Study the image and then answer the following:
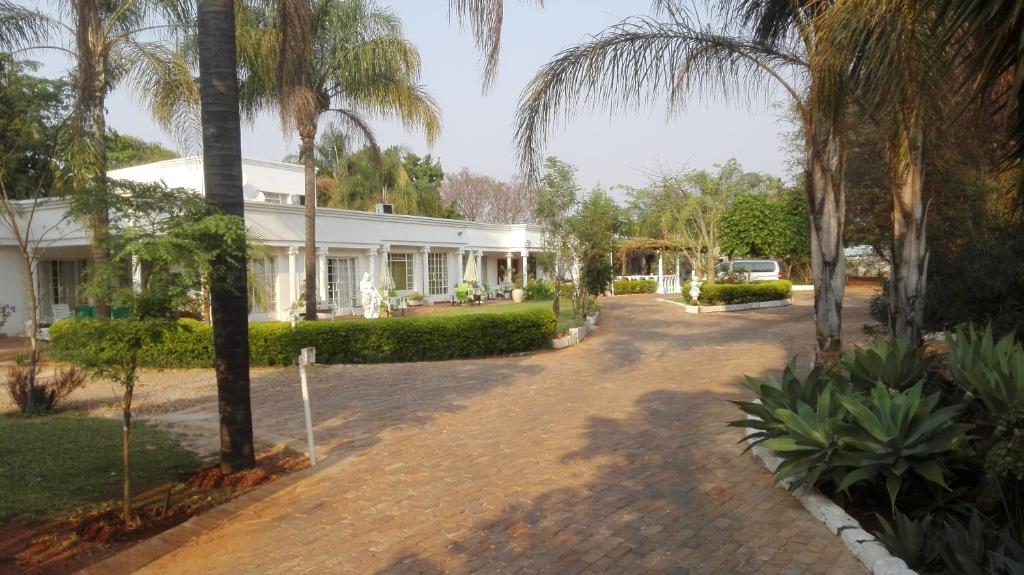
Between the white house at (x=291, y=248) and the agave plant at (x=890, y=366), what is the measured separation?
16288 millimetres

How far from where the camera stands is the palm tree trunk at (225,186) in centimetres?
644

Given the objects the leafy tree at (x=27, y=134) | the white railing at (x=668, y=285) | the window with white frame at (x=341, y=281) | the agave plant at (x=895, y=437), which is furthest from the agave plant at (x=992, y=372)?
the white railing at (x=668, y=285)

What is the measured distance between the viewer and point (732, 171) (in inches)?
1594

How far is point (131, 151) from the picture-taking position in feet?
112

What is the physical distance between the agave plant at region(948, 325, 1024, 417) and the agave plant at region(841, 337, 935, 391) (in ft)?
0.86

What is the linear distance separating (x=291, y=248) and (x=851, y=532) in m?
20.3

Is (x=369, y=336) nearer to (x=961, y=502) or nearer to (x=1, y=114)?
(x=1, y=114)

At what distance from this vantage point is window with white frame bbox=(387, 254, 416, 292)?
28828 millimetres

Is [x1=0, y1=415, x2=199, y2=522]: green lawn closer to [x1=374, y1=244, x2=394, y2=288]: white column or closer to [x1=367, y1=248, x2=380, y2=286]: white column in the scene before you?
[x1=374, y1=244, x2=394, y2=288]: white column

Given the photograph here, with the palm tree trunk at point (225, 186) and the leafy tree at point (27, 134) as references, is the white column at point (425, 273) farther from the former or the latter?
the palm tree trunk at point (225, 186)

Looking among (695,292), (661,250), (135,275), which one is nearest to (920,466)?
(135,275)

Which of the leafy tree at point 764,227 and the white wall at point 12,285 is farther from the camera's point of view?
the leafy tree at point 764,227

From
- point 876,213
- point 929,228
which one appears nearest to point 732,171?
point 876,213

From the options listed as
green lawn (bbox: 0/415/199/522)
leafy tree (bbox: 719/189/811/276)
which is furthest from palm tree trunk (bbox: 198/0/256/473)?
leafy tree (bbox: 719/189/811/276)
